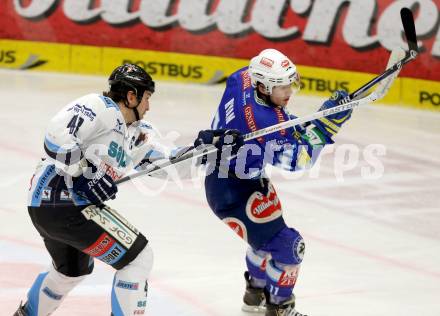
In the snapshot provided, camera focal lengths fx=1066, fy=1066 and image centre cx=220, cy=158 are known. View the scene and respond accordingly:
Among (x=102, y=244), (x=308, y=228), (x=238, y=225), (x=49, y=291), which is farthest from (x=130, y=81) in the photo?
(x=308, y=228)

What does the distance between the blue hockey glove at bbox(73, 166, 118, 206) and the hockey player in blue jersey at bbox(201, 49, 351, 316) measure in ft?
3.07

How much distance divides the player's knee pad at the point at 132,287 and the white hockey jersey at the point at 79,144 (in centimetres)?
37

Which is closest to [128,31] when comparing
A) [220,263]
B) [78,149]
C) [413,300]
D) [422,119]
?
[422,119]

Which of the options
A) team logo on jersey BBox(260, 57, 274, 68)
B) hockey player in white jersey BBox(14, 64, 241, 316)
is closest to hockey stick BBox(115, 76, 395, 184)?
team logo on jersey BBox(260, 57, 274, 68)

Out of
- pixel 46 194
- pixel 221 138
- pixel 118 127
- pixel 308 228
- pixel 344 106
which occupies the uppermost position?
pixel 118 127

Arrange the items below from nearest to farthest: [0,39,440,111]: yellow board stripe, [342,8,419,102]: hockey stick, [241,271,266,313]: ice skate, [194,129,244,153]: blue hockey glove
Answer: [194,129,244,153]: blue hockey glove → [342,8,419,102]: hockey stick → [241,271,266,313]: ice skate → [0,39,440,111]: yellow board stripe

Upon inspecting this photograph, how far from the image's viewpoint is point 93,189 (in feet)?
15.9

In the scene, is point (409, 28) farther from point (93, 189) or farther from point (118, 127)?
point (93, 189)

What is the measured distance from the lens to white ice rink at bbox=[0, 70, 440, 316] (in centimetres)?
624

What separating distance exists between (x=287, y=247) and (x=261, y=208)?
0.25m

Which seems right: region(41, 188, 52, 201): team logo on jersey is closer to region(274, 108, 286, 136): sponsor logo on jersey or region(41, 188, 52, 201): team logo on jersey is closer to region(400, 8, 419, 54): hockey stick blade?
region(274, 108, 286, 136): sponsor logo on jersey

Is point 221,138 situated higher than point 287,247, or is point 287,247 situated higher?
point 221,138

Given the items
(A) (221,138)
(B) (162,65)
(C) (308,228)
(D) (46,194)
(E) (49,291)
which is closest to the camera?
(D) (46,194)

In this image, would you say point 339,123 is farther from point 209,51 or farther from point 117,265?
point 209,51
